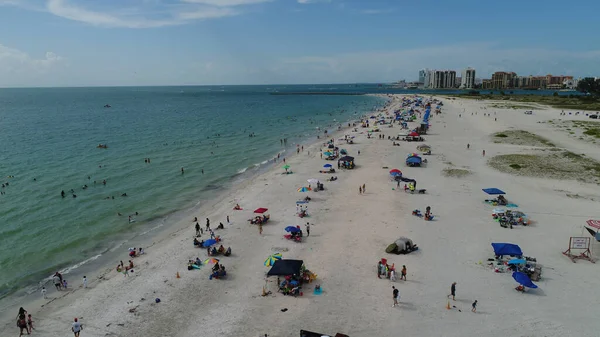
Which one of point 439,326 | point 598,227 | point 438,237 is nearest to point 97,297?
point 439,326

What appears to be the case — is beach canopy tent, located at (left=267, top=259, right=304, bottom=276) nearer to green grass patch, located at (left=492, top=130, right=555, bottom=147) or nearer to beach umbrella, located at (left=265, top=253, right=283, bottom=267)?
beach umbrella, located at (left=265, top=253, right=283, bottom=267)

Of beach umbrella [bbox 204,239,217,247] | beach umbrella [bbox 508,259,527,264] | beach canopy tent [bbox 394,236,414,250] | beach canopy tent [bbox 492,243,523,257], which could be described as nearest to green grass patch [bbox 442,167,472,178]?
beach canopy tent [bbox 492,243,523,257]

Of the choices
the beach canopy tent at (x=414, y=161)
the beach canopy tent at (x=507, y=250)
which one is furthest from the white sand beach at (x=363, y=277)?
the beach canopy tent at (x=414, y=161)

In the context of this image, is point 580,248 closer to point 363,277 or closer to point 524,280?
point 524,280

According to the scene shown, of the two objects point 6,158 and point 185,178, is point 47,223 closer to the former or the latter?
point 185,178

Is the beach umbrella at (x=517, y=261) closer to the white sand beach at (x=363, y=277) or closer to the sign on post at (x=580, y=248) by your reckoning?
the white sand beach at (x=363, y=277)

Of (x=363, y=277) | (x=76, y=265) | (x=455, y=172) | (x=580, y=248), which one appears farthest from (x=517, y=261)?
(x=76, y=265)
